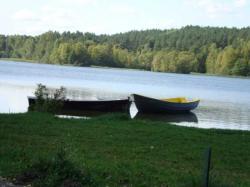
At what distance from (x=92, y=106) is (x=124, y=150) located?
19.2 meters

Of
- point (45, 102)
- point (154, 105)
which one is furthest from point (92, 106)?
point (45, 102)

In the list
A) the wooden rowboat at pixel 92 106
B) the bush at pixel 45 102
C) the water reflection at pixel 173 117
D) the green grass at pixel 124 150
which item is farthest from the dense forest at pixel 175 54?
the green grass at pixel 124 150

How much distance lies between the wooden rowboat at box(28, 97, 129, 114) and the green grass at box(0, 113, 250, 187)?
34.9 feet

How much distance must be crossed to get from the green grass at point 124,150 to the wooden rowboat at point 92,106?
34.9 ft

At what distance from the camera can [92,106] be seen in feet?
106

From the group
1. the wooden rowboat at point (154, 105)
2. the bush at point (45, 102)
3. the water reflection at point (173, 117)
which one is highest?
the bush at point (45, 102)

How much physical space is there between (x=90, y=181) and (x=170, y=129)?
11196 mm

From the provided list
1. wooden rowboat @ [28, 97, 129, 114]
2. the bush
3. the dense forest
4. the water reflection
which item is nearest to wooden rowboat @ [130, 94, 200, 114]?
the water reflection

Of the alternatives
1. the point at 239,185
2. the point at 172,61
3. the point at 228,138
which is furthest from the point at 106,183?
Result: the point at 172,61

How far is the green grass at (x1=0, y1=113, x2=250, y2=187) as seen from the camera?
31.2ft

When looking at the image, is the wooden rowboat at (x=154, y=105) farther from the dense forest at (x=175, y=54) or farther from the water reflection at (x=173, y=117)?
the dense forest at (x=175, y=54)

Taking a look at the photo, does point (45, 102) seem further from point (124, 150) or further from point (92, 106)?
point (124, 150)

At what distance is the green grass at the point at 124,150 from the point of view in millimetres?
9500

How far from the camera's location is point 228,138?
18.1m
